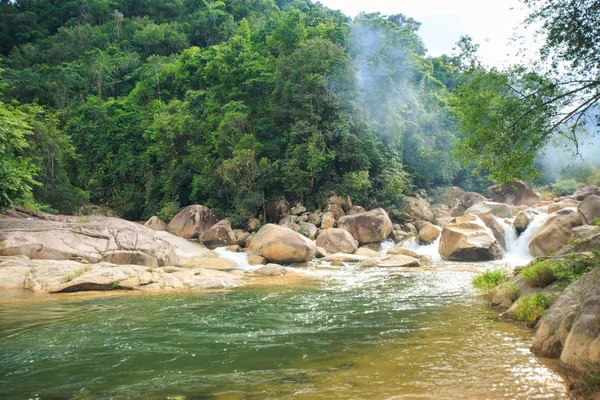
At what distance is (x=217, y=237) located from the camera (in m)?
24.3

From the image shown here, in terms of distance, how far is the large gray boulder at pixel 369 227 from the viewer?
23625 millimetres

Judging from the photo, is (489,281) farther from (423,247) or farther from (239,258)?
(423,247)

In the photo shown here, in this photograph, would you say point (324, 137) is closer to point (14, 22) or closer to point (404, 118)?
point (404, 118)

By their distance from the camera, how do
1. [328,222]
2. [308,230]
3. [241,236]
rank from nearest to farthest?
1. [308,230]
2. [328,222]
3. [241,236]

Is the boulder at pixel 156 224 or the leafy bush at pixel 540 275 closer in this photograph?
the leafy bush at pixel 540 275

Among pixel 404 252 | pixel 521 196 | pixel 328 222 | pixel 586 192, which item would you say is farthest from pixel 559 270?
pixel 521 196

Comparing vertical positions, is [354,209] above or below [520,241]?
above

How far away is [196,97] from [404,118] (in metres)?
17.6

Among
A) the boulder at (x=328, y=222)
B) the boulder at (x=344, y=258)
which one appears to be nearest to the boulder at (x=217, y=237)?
the boulder at (x=328, y=222)

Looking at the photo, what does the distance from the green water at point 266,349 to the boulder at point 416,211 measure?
1908 centimetres

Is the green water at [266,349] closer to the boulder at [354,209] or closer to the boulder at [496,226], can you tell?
the boulder at [496,226]

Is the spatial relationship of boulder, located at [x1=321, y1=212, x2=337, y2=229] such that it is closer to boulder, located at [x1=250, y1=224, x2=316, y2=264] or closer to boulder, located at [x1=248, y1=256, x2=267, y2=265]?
boulder, located at [x1=250, y1=224, x2=316, y2=264]

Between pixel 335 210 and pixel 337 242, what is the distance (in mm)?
6141

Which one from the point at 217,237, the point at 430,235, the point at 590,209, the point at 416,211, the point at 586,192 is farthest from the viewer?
the point at 416,211
